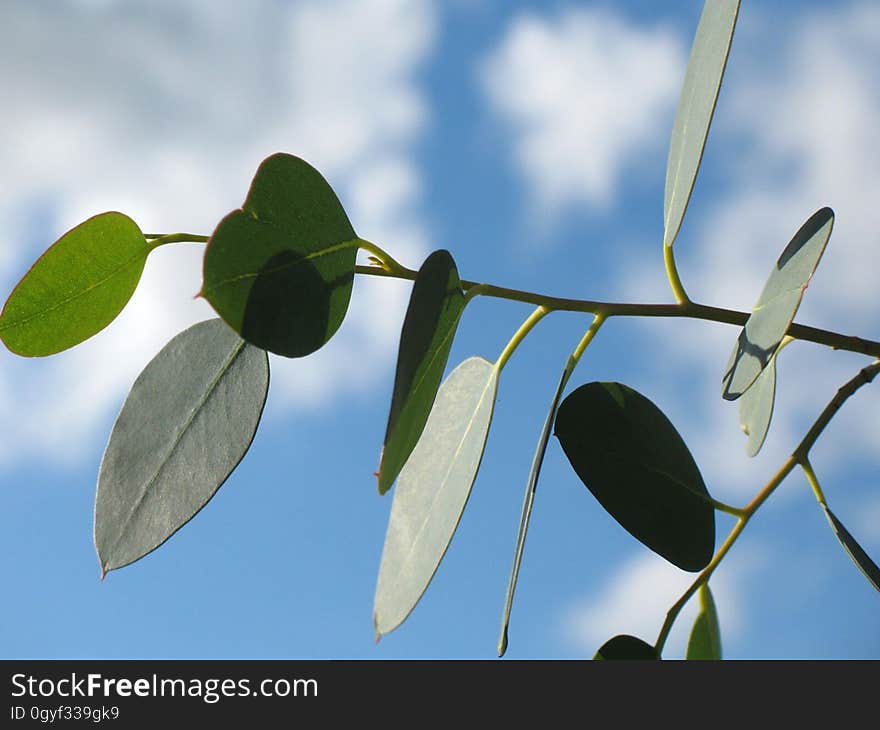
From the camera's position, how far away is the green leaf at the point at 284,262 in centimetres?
51

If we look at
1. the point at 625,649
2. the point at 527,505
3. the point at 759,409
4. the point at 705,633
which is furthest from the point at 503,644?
the point at 759,409

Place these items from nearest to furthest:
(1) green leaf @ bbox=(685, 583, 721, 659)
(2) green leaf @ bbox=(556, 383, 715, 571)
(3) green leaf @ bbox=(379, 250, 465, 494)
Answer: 1. (3) green leaf @ bbox=(379, 250, 465, 494)
2. (2) green leaf @ bbox=(556, 383, 715, 571)
3. (1) green leaf @ bbox=(685, 583, 721, 659)

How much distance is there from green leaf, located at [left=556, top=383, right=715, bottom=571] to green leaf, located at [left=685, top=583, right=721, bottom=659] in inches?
4.6

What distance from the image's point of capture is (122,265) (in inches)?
27.0

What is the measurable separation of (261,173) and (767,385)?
60 cm

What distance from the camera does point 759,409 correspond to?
3.18ft

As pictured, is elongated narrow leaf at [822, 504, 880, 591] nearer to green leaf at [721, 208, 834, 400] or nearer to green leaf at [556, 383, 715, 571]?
green leaf at [556, 383, 715, 571]

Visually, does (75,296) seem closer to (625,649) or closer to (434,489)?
(434,489)

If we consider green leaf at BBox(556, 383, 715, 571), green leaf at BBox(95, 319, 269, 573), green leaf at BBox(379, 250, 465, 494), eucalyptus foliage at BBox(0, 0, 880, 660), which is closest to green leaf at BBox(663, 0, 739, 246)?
eucalyptus foliage at BBox(0, 0, 880, 660)

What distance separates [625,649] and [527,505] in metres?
0.22

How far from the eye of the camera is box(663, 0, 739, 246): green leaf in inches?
26.8

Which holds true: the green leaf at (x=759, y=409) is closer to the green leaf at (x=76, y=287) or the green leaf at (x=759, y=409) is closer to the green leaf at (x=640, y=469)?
the green leaf at (x=640, y=469)

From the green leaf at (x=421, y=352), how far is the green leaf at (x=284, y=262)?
0.06 metres

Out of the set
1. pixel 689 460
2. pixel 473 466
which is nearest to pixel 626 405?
pixel 689 460
